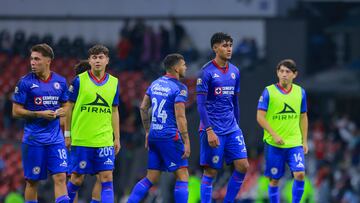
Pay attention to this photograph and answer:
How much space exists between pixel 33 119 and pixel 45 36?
21724 mm

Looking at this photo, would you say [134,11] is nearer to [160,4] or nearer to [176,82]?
[160,4]

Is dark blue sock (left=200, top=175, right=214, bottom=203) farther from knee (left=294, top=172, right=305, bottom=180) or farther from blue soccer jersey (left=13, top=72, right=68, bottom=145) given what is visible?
blue soccer jersey (left=13, top=72, right=68, bottom=145)

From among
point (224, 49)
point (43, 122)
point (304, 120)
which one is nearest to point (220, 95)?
point (224, 49)

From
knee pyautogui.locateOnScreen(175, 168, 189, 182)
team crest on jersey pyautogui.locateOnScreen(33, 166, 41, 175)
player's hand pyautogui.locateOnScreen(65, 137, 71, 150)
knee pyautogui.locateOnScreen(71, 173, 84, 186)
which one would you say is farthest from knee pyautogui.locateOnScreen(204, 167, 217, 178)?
team crest on jersey pyautogui.locateOnScreen(33, 166, 41, 175)

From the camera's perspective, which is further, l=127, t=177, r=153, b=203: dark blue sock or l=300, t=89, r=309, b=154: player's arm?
l=300, t=89, r=309, b=154: player's arm

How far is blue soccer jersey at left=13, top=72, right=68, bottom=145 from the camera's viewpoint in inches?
673

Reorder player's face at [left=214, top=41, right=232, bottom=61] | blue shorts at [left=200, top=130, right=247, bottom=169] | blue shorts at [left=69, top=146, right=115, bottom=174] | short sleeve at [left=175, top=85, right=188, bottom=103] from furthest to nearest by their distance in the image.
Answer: blue shorts at [left=200, top=130, right=247, bottom=169], player's face at [left=214, top=41, right=232, bottom=61], short sleeve at [left=175, top=85, right=188, bottom=103], blue shorts at [left=69, top=146, right=115, bottom=174]

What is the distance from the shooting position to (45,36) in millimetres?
38781

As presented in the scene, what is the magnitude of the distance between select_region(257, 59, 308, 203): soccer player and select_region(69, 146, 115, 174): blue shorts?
9.07 feet

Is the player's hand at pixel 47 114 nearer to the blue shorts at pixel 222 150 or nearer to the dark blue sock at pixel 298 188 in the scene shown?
the blue shorts at pixel 222 150

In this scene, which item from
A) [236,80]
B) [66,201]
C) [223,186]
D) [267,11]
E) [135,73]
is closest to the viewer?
[66,201]

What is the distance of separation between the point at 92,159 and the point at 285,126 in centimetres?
333

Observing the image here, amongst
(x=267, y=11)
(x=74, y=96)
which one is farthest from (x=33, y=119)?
(x=267, y=11)

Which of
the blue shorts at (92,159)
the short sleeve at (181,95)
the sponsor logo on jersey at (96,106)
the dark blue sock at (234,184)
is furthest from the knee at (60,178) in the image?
the dark blue sock at (234,184)
